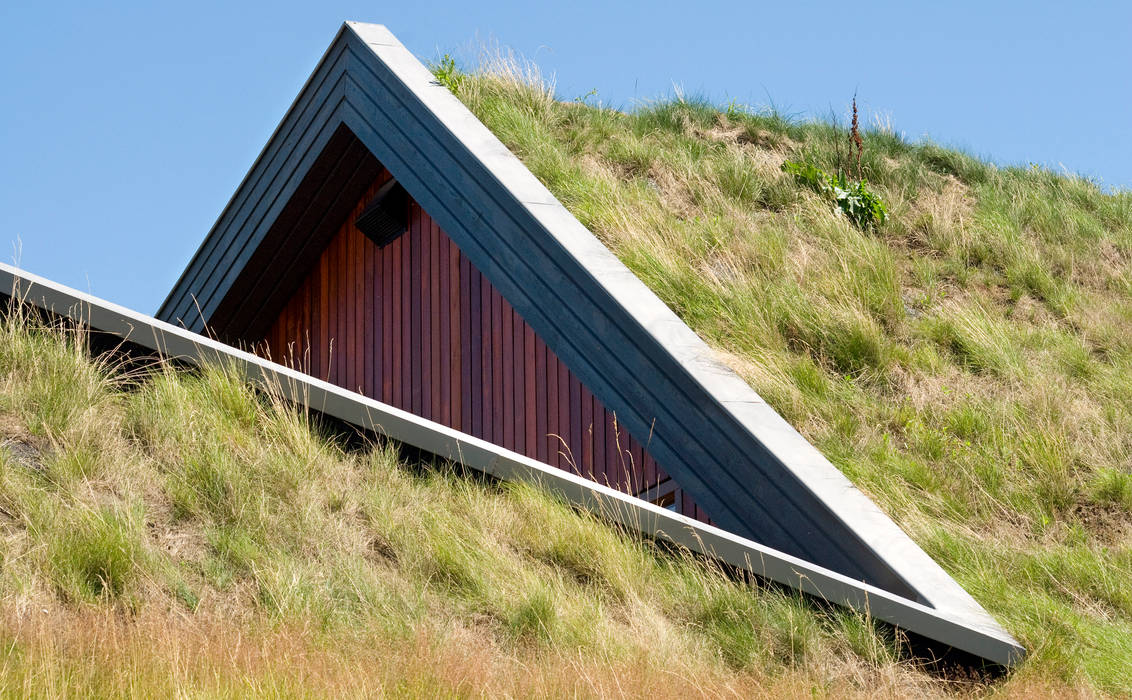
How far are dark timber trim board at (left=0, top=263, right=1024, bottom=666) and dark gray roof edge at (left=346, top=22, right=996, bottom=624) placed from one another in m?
0.26

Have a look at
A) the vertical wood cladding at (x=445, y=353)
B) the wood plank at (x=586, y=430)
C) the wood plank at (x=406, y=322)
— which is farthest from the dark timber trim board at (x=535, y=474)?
the wood plank at (x=406, y=322)

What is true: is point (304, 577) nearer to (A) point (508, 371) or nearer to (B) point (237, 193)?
(A) point (508, 371)

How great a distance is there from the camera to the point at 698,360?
5.88 metres

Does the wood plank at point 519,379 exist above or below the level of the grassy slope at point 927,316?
below

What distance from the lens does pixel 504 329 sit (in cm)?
789

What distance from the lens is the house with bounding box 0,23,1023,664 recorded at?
4730mm

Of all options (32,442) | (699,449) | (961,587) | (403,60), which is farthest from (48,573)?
(403,60)

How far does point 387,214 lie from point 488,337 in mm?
2011

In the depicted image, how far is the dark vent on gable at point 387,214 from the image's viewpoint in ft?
30.3

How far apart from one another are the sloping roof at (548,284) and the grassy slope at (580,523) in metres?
0.56

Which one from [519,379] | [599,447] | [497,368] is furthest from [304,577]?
[497,368]

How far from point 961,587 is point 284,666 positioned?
3363 mm

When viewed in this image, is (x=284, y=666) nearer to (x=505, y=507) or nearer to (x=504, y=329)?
(x=505, y=507)

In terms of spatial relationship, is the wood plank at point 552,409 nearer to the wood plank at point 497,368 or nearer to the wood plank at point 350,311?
the wood plank at point 497,368
